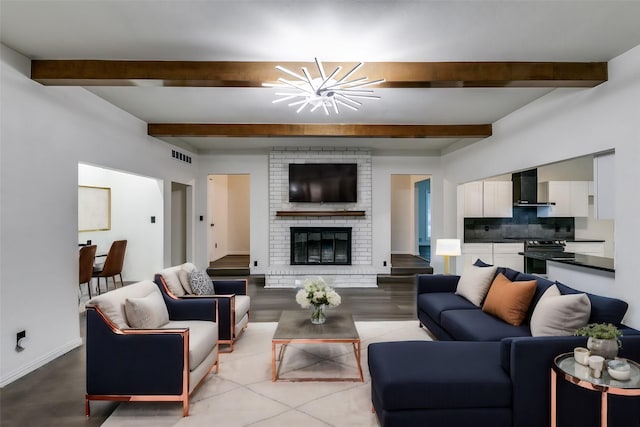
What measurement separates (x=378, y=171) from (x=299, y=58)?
460 centimetres

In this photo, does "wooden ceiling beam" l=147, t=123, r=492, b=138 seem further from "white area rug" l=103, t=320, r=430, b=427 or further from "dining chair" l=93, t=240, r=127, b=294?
"white area rug" l=103, t=320, r=430, b=427

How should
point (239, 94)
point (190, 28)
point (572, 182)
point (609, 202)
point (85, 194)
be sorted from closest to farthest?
point (190, 28) → point (609, 202) → point (239, 94) → point (85, 194) → point (572, 182)

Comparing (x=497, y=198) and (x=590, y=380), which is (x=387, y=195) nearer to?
(x=497, y=198)

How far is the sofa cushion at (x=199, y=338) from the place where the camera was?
253cm

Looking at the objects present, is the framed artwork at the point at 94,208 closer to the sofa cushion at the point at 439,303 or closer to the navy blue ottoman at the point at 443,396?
the sofa cushion at the point at 439,303

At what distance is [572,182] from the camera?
667cm

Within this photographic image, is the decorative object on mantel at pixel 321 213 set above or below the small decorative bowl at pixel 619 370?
above

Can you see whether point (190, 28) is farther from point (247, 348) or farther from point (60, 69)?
point (247, 348)

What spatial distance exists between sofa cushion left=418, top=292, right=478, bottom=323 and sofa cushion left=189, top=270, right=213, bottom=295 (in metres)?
2.40

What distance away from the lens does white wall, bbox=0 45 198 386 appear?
9.45ft

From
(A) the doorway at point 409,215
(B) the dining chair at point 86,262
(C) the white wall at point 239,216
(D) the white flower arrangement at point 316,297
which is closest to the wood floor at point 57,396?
(B) the dining chair at point 86,262

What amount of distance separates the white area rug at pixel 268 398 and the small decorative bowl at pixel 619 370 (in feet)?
4.53

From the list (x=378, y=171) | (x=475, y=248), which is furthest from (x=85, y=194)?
(x=475, y=248)

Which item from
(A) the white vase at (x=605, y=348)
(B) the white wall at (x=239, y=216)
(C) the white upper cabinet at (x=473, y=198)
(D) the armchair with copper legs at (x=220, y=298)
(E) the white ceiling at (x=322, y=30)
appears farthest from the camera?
(B) the white wall at (x=239, y=216)
